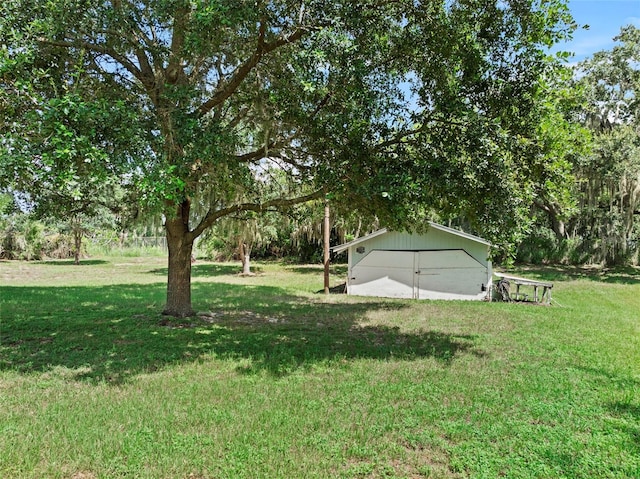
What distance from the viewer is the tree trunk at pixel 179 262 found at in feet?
29.0

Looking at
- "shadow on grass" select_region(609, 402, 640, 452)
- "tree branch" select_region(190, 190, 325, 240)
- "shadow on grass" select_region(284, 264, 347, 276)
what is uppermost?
"tree branch" select_region(190, 190, 325, 240)

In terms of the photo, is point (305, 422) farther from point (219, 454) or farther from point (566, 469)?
point (566, 469)

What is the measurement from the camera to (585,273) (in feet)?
73.0

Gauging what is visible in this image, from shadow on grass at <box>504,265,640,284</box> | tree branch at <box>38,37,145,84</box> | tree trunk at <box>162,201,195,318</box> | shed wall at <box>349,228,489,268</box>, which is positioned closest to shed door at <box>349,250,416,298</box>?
shed wall at <box>349,228,489,268</box>

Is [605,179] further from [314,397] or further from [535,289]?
[314,397]

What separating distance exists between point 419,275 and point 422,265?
1.17 feet

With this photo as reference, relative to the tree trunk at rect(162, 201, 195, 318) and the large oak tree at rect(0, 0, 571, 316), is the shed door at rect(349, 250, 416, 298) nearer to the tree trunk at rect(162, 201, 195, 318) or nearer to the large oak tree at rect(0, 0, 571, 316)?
the tree trunk at rect(162, 201, 195, 318)

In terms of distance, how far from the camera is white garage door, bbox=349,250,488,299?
1414cm

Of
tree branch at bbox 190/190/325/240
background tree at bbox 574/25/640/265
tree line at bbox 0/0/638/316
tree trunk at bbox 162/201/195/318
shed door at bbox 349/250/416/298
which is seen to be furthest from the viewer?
background tree at bbox 574/25/640/265

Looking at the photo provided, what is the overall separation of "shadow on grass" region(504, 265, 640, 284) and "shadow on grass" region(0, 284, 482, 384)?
12.4 metres

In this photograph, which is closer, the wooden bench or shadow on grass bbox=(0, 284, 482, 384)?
shadow on grass bbox=(0, 284, 482, 384)

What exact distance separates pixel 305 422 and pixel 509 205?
4.40m

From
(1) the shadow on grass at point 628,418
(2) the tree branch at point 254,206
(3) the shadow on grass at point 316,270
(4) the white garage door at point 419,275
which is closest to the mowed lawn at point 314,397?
(1) the shadow on grass at point 628,418

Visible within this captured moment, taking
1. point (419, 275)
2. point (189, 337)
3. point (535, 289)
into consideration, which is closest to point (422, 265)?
point (419, 275)
